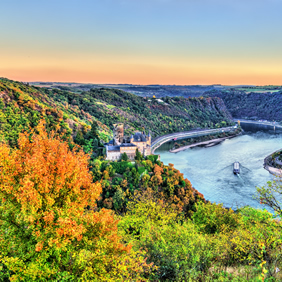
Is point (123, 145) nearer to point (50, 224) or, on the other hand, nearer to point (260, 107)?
point (50, 224)

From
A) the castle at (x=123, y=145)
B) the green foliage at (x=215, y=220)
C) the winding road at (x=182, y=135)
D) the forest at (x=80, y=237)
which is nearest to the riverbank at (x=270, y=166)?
the castle at (x=123, y=145)

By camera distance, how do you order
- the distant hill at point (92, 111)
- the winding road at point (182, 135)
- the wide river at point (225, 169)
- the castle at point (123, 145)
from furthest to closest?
the winding road at point (182, 135)
the distant hill at point (92, 111)
the wide river at point (225, 169)
the castle at point (123, 145)

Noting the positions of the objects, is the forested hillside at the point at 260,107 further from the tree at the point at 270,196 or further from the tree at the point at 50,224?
the tree at the point at 50,224

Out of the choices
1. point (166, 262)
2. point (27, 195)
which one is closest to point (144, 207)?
point (166, 262)

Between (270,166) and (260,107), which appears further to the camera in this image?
(260,107)

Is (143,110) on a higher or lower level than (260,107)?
lower

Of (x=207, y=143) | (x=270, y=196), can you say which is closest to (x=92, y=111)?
(x=207, y=143)

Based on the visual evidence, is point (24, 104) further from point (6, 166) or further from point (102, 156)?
point (6, 166)

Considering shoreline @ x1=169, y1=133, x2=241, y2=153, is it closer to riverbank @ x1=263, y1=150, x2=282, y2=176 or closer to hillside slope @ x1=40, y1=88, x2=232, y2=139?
hillside slope @ x1=40, y1=88, x2=232, y2=139
